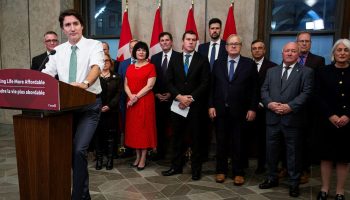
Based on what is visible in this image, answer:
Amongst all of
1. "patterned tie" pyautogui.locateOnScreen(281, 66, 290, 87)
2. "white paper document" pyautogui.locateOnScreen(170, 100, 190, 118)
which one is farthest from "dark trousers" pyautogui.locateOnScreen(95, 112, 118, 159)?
"patterned tie" pyautogui.locateOnScreen(281, 66, 290, 87)

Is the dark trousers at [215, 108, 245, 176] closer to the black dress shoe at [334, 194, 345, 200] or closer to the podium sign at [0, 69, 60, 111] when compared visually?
the black dress shoe at [334, 194, 345, 200]

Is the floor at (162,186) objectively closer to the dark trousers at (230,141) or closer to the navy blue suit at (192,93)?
the dark trousers at (230,141)

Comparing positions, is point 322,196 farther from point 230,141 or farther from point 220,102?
point 220,102

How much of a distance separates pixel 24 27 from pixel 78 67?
4.53m

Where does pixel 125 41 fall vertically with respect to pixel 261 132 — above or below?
above

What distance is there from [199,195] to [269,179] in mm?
812

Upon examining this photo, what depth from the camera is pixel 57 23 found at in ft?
19.0

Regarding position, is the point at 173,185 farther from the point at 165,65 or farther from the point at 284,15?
the point at 284,15

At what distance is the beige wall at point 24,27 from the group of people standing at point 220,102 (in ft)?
7.32

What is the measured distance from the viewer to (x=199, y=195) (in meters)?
3.12

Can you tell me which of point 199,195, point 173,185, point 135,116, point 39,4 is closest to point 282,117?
point 199,195

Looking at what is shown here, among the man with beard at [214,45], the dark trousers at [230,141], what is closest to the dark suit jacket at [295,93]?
the dark trousers at [230,141]

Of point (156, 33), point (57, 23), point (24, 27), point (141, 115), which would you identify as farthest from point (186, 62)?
point (24, 27)

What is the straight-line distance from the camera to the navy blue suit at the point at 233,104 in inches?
134
